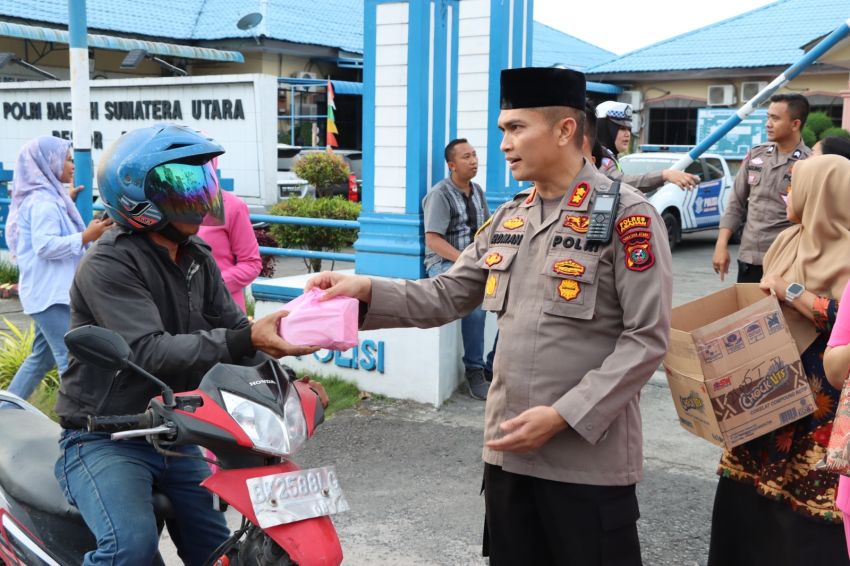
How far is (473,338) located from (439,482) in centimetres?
169

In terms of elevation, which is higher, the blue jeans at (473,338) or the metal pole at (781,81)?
the metal pole at (781,81)

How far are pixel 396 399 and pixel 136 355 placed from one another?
4101 millimetres

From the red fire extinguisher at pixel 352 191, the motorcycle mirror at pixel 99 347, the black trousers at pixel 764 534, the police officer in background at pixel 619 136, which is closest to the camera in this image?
the motorcycle mirror at pixel 99 347

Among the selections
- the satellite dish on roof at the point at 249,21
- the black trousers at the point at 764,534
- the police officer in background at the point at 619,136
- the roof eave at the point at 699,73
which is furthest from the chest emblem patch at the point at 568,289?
the satellite dish on roof at the point at 249,21

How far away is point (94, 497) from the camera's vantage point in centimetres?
265

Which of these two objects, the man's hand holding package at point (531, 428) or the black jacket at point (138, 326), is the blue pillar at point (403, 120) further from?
the man's hand holding package at point (531, 428)

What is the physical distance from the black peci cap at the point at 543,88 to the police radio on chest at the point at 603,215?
0.29m

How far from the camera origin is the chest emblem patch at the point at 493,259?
2861 mm

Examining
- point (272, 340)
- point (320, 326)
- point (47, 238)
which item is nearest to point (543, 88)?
point (320, 326)

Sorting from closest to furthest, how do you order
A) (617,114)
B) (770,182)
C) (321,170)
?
(617,114)
(770,182)
(321,170)

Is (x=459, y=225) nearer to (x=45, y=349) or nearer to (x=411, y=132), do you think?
(x=411, y=132)

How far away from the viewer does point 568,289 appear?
264cm

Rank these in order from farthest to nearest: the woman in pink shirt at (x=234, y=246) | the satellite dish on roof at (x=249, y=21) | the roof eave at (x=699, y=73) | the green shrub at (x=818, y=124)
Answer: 1. the satellite dish on roof at (x=249, y=21)
2. the roof eave at (x=699, y=73)
3. the green shrub at (x=818, y=124)
4. the woman in pink shirt at (x=234, y=246)

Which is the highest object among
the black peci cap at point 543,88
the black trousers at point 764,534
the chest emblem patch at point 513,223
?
the black peci cap at point 543,88
